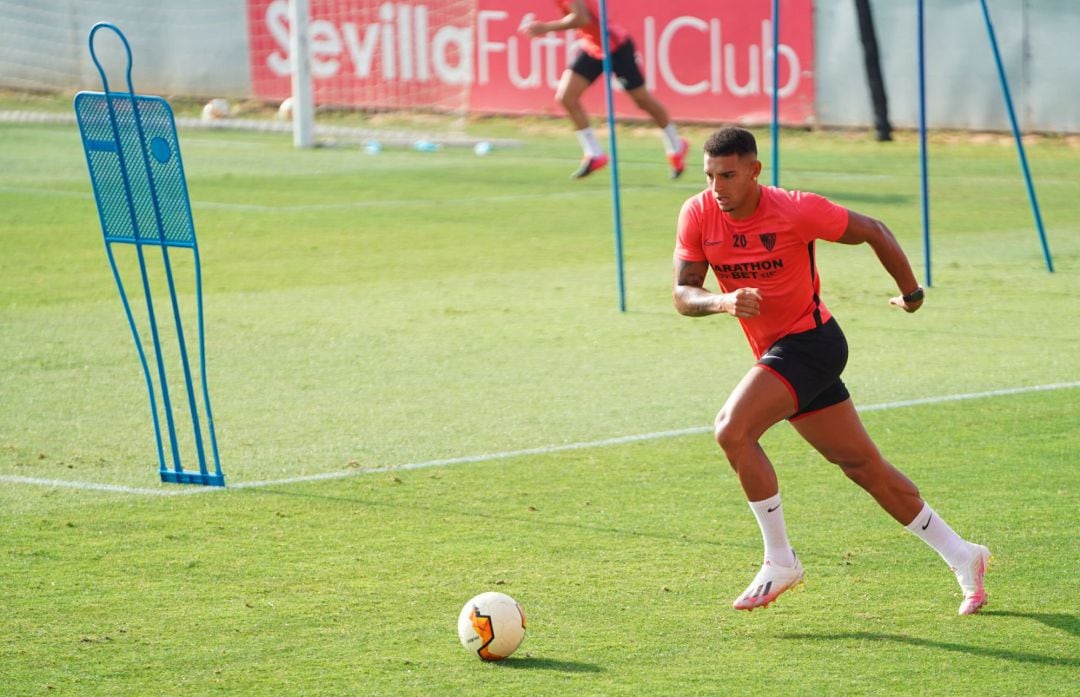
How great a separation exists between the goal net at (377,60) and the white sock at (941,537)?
24642 millimetres

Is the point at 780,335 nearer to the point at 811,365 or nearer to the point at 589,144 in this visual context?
the point at 811,365

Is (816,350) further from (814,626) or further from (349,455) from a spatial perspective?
(349,455)

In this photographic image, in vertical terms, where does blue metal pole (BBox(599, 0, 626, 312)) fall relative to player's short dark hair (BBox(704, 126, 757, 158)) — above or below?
below

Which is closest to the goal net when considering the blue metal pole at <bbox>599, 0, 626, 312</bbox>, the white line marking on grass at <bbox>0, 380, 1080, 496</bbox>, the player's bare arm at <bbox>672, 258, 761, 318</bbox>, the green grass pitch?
the green grass pitch

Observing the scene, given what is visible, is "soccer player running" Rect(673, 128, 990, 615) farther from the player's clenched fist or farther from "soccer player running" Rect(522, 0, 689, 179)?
"soccer player running" Rect(522, 0, 689, 179)

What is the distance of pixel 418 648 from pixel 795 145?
21991 millimetres

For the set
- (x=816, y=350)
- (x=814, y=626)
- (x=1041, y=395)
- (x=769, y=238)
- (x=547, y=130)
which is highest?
(x=769, y=238)

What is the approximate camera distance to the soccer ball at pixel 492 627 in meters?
5.79

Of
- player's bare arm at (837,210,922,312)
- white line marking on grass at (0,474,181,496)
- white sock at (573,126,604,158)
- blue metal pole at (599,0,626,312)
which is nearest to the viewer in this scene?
player's bare arm at (837,210,922,312)

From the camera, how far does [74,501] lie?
8203 mm

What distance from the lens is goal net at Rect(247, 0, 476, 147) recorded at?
31531 millimetres

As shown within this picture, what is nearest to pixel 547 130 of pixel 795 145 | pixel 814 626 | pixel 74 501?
pixel 795 145

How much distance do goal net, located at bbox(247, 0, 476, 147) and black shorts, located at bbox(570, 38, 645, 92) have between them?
11.1 m

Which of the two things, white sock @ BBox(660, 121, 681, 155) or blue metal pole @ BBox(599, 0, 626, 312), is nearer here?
blue metal pole @ BBox(599, 0, 626, 312)
